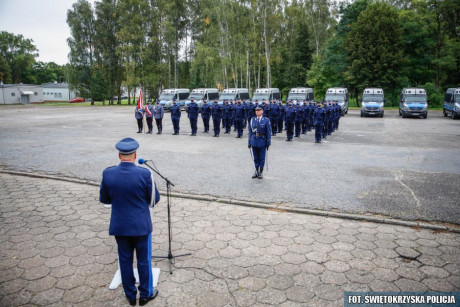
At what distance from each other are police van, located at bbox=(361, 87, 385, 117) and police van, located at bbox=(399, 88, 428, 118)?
1718 mm

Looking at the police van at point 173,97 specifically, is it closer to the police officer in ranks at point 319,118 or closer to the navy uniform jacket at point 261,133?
the police officer in ranks at point 319,118

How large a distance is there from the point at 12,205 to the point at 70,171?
266cm

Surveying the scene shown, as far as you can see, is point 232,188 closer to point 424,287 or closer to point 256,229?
point 256,229

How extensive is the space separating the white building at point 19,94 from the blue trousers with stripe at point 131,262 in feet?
224

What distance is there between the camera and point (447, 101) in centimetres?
2661

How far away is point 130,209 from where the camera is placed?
336 centimetres

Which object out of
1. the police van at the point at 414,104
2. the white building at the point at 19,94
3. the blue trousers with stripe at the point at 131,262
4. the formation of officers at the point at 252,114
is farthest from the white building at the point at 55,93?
the blue trousers with stripe at the point at 131,262

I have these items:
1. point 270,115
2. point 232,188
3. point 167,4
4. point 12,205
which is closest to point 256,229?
point 232,188

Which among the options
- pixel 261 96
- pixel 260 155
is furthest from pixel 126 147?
pixel 261 96

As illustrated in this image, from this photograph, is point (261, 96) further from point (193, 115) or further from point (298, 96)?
point (193, 115)

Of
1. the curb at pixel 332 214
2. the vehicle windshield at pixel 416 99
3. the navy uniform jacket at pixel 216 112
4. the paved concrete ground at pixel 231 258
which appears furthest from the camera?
the vehicle windshield at pixel 416 99

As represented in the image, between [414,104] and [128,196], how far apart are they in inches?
1086

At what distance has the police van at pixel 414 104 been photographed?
24.9 m

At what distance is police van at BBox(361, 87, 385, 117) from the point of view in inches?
1032
